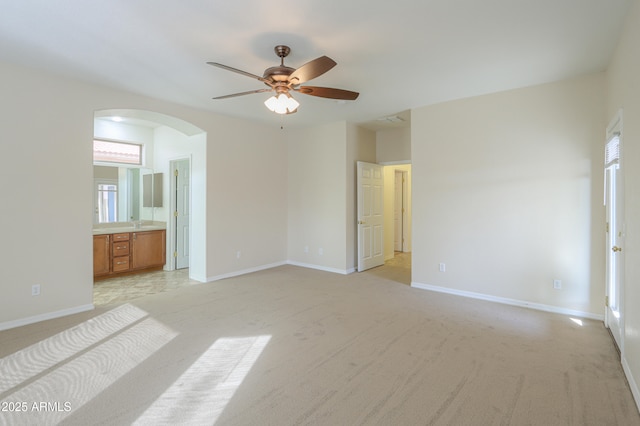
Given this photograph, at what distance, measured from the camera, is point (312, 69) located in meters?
2.54

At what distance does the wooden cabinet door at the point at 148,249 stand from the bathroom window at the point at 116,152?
1443mm

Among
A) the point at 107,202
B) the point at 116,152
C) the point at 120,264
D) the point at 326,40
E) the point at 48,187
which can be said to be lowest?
the point at 120,264

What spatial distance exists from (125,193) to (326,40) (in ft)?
16.5

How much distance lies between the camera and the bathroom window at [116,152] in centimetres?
564

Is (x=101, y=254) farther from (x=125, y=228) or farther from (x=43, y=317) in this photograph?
(x=43, y=317)

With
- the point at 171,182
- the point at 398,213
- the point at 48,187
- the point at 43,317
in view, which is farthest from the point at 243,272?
the point at 398,213

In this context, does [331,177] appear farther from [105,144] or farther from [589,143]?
[105,144]

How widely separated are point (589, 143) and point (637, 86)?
1631 mm

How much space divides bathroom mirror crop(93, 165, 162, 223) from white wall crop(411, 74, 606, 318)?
5.05m

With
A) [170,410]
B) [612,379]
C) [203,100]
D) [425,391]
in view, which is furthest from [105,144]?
[612,379]

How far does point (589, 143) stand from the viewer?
11.6ft

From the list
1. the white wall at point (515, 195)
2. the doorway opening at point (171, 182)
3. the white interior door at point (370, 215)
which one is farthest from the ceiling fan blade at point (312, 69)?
the white interior door at point (370, 215)

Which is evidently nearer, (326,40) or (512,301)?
(326,40)

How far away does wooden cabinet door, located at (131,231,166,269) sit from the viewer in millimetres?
5723
